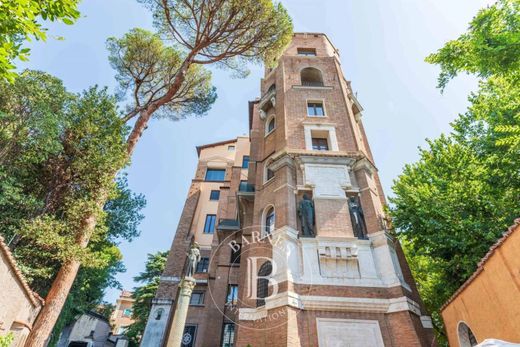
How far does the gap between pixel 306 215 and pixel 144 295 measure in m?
18.5

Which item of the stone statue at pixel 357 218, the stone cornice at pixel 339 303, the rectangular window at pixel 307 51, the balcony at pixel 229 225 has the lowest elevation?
the stone cornice at pixel 339 303

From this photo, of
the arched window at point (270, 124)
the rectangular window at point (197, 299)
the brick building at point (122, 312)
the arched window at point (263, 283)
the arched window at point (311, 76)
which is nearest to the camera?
the arched window at point (263, 283)

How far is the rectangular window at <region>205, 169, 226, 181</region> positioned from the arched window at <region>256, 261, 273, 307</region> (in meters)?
17.2

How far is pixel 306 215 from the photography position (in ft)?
37.7

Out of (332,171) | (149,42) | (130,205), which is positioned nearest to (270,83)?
(149,42)

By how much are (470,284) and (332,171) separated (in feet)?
21.2

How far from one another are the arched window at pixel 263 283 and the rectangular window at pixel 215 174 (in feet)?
56.5

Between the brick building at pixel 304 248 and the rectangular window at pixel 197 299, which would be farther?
the rectangular window at pixel 197 299

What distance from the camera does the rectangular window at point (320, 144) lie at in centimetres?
1476

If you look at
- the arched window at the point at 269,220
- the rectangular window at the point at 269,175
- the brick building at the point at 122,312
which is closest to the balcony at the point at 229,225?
the rectangular window at the point at 269,175

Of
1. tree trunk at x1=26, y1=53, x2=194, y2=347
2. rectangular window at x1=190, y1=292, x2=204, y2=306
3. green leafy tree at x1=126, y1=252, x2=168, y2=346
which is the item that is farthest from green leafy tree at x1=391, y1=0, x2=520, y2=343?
green leafy tree at x1=126, y1=252, x2=168, y2=346

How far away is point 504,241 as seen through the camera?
6586 millimetres

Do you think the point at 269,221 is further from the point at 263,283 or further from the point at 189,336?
the point at 189,336

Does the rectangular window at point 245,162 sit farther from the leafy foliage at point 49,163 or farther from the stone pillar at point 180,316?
the stone pillar at point 180,316
